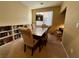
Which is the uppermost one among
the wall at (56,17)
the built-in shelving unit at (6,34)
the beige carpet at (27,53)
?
the wall at (56,17)

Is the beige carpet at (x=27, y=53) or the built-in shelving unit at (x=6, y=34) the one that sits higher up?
the built-in shelving unit at (x=6, y=34)

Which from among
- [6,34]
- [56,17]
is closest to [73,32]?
[6,34]

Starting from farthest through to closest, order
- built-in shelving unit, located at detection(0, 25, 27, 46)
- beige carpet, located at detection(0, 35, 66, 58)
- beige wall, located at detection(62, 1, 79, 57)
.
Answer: built-in shelving unit, located at detection(0, 25, 27, 46), beige carpet, located at detection(0, 35, 66, 58), beige wall, located at detection(62, 1, 79, 57)

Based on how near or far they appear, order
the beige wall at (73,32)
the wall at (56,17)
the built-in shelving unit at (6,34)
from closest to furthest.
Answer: the beige wall at (73,32), the built-in shelving unit at (6,34), the wall at (56,17)

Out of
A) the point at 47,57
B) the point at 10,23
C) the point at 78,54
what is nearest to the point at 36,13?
the point at 10,23

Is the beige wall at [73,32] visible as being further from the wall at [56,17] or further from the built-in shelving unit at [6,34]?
the wall at [56,17]

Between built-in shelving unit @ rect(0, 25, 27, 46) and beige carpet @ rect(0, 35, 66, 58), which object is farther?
built-in shelving unit @ rect(0, 25, 27, 46)

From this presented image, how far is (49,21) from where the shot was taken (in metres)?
6.30

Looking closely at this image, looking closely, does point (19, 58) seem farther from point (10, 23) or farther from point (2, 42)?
point (10, 23)

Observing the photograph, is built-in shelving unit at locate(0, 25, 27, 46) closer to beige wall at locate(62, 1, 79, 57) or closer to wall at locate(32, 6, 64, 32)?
beige wall at locate(62, 1, 79, 57)

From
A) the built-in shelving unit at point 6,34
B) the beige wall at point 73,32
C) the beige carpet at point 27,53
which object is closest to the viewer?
the beige wall at point 73,32

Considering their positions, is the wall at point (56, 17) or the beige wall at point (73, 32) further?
the wall at point (56, 17)

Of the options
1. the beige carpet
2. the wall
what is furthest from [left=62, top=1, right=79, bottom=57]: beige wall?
the wall

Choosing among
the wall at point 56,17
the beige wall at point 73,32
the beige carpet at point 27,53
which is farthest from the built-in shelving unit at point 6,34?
the wall at point 56,17
